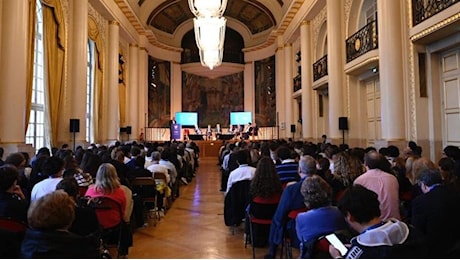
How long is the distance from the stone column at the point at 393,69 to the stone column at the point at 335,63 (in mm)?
3495

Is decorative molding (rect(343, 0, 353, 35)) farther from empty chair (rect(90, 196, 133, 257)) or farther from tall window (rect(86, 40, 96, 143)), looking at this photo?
empty chair (rect(90, 196, 133, 257))

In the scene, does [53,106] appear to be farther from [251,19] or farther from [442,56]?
[251,19]

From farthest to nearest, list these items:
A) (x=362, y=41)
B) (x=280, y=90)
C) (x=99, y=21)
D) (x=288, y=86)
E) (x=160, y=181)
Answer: (x=280, y=90) < (x=288, y=86) < (x=99, y=21) < (x=362, y=41) < (x=160, y=181)

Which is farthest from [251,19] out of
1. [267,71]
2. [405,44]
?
[405,44]

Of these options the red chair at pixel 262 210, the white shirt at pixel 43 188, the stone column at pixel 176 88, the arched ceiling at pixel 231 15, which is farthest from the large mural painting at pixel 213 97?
the white shirt at pixel 43 188

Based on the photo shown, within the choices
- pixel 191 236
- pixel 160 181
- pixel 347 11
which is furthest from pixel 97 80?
pixel 191 236

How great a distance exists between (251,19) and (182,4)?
470 cm

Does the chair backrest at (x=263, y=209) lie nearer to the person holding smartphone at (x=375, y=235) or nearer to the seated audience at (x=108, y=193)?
the seated audience at (x=108, y=193)

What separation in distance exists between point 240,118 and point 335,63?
1211 cm

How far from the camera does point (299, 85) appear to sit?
58.7ft

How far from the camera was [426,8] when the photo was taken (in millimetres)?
7520

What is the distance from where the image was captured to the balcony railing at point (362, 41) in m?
9.59

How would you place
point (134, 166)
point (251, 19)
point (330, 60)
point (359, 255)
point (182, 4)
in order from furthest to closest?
point (251, 19), point (182, 4), point (330, 60), point (134, 166), point (359, 255)

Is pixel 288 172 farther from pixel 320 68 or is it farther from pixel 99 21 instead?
pixel 99 21
